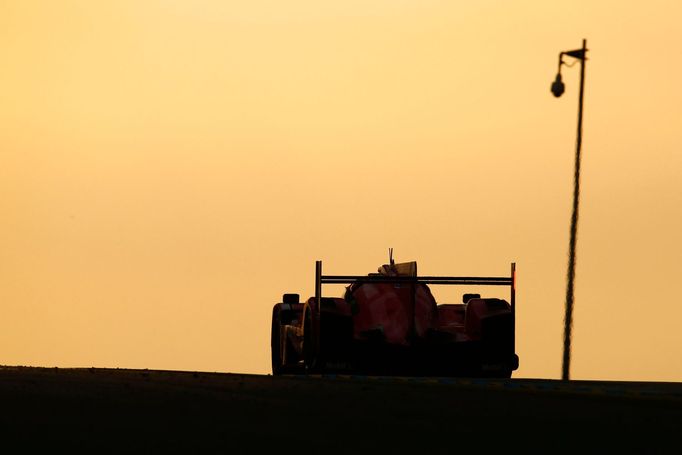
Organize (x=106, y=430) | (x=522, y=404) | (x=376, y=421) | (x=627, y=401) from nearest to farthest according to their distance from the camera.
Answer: (x=106, y=430)
(x=376, y=421)
(x=522, y=404)
(x=627, y=401)

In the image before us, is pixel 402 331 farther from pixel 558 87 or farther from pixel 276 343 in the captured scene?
pixel 558 87

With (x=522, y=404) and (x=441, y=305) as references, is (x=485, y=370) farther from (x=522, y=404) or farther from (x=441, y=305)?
(x=522, y=404)

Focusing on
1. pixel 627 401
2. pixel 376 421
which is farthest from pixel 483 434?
pixel 627 401

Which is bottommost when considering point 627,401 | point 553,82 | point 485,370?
point 485,370

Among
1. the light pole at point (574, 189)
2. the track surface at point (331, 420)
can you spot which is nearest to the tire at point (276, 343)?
the light pole at point (574, 189)

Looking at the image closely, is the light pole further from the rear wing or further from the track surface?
the track surface

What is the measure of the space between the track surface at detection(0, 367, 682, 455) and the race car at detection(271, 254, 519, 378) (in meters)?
11.2

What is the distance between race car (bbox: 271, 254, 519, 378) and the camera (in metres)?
28.3

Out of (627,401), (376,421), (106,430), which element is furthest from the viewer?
(627,401)

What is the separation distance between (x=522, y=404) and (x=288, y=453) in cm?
531

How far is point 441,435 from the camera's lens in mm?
10648

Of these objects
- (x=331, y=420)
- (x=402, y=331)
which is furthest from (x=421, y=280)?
(x=331, y=420)

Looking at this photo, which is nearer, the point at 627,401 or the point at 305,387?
the point at 627,401

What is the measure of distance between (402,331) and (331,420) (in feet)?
56.1
